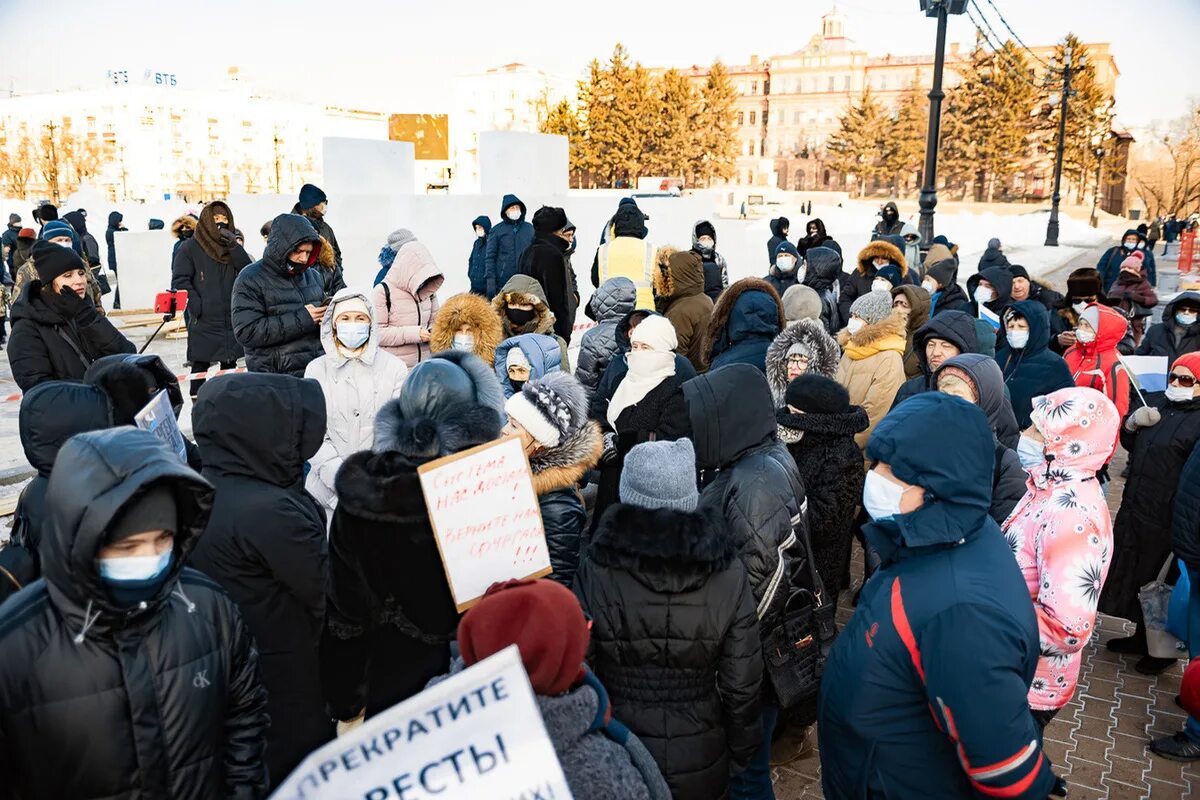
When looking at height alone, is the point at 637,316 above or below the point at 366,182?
below

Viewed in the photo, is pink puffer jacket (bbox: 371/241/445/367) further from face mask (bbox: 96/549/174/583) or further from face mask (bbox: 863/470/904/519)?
face mask (bbox: 863/470/904/519)

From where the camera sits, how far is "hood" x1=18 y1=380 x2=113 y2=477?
2.91m

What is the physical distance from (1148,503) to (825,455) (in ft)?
6.79

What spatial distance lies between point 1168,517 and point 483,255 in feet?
30.0

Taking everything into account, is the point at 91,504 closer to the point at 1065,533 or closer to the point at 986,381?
the point at 1065,533

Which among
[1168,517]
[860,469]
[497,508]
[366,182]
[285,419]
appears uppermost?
[366,182]

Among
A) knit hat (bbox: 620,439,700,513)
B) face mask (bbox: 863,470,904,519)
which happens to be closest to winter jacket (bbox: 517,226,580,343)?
knit hat (bbox: 620,439,700,513)

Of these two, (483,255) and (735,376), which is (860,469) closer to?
(735,376)

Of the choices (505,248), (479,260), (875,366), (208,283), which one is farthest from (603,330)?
(479,260)

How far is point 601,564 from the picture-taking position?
261 centimetres

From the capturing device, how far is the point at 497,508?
2.73m

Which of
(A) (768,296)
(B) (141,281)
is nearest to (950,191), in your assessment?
(B) (141,281)

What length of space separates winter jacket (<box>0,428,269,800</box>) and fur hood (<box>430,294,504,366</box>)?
135 inches

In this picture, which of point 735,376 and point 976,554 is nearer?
point 976,554
